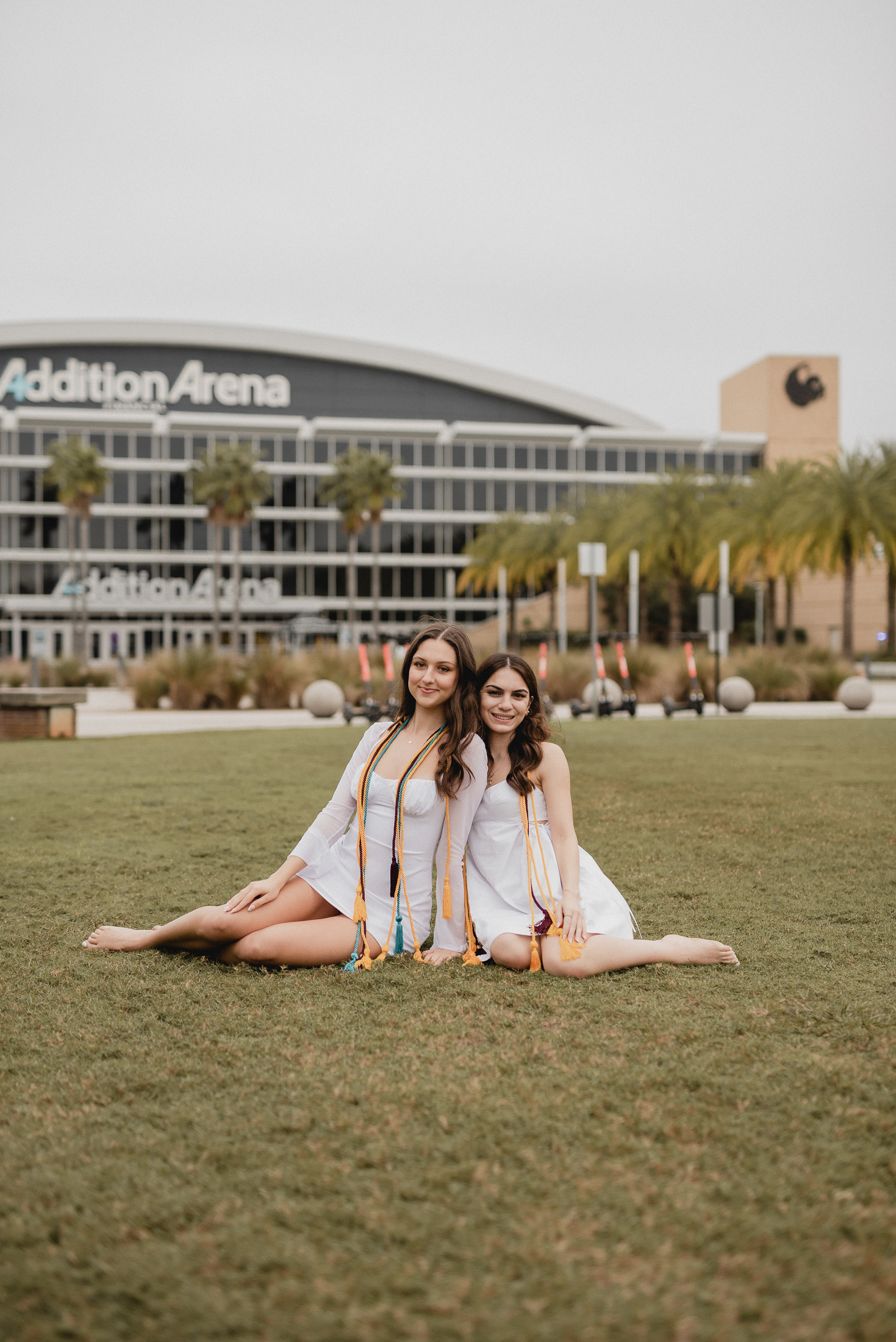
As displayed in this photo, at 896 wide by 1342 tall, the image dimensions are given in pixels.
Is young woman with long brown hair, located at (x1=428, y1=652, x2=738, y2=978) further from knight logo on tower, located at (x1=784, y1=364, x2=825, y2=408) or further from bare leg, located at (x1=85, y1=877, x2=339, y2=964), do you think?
knight logo on tower, located at (x1=784, y1=364, x2=825, y2=408)

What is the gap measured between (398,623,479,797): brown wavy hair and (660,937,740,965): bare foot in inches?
41.8

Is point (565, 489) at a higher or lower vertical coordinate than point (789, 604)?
higher

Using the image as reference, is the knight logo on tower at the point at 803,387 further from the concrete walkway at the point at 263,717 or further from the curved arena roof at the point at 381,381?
the concrete walkway at the point at 263,717

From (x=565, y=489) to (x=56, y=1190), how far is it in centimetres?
6295

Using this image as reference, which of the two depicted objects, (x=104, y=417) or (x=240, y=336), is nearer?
(x=104, y=417)

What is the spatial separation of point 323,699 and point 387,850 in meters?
17.0

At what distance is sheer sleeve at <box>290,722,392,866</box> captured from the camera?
4172 mm

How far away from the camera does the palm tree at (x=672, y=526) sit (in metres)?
42.2

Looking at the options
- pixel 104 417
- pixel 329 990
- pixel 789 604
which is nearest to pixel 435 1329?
pixel 329 990

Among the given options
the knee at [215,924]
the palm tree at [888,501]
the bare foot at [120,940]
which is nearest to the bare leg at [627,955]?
the knee at [215,924]

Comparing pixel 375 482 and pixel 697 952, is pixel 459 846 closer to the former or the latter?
pixel 697 952

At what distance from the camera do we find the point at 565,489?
63750 millimetres

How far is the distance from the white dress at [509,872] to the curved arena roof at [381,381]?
6389 cm

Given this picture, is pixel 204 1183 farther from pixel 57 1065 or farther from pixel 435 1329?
pixel 57 1065
